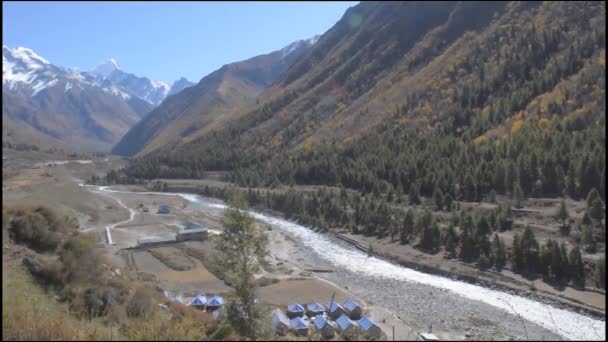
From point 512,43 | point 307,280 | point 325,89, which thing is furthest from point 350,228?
point 325,89

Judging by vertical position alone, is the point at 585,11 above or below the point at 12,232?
above

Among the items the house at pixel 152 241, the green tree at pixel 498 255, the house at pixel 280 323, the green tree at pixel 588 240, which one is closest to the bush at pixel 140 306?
the house at pixel 280 323

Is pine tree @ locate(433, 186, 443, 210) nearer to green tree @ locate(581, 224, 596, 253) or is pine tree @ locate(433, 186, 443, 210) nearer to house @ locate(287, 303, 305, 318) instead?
green tree @ locate(581, 224, 596, 253)

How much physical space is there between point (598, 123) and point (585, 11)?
194 feet

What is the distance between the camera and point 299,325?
26.9m

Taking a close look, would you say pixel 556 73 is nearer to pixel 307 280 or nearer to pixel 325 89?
pixel 307 280

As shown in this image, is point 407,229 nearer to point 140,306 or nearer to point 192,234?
point 192,234

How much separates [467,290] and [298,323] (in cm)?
1751

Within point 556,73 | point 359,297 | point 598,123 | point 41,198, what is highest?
point 556,73

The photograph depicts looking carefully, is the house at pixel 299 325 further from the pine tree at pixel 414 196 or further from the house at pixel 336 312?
the pine tree at pixel 414 196

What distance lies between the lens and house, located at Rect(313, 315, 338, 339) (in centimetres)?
2631

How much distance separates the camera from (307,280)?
4144cm

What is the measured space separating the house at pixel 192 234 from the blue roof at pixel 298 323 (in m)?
33.4

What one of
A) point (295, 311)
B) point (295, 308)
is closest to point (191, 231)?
point (295, 308)
